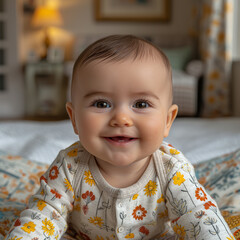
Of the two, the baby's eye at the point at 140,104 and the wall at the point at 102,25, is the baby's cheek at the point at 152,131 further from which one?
the wall at the point at 102,25

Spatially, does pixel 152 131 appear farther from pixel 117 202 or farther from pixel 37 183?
pixel 37 183

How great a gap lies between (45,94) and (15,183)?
4107 mm

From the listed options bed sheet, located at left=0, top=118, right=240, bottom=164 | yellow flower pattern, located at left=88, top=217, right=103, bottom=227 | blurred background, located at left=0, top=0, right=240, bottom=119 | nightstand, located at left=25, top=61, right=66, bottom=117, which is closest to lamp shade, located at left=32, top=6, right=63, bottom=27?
blurred background, located at left=0, top=0, right=240, bottom=119

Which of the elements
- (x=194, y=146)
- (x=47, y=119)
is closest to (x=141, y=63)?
(x=194, y=146)

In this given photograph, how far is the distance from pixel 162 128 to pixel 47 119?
4.22m

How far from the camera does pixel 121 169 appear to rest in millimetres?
769

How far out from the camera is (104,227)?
78cm

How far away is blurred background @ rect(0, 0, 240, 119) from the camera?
14.6 ft

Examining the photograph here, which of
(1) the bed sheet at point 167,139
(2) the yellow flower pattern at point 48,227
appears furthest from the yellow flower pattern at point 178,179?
(1) the bed sheet at point 167,139

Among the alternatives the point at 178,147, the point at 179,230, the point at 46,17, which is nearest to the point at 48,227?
the point at 179,230

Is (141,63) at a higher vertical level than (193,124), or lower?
higher

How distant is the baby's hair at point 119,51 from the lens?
685 millimetres

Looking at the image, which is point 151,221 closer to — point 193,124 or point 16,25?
point 193,124

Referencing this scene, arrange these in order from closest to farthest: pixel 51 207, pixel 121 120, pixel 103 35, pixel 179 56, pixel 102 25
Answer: pixel 121 120, pixel 51 207, pixel 179 56, pixel 103 35, pixel 102 25
